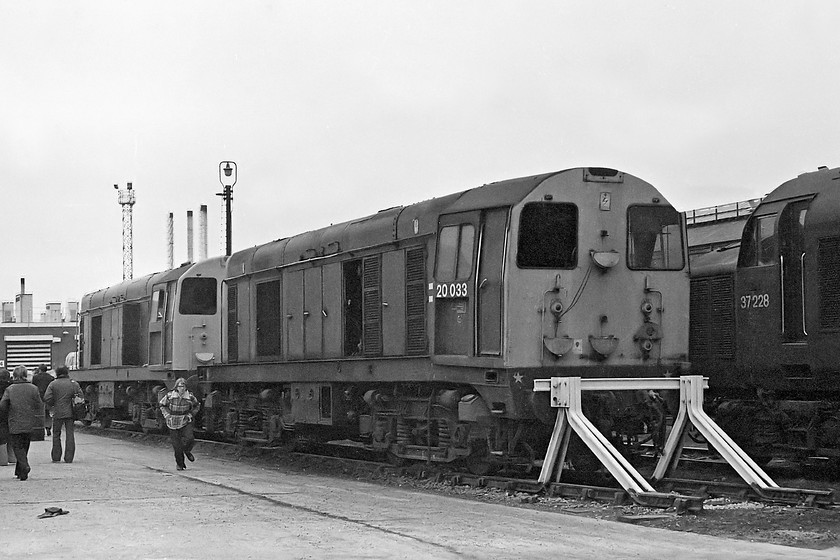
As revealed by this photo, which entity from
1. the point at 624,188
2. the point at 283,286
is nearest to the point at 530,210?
the point at 624,188

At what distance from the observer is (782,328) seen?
16078 millimetres

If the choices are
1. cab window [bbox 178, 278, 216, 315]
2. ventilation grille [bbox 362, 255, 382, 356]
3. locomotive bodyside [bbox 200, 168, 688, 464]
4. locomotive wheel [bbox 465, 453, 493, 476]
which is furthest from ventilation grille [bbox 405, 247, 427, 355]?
cab window [bbox 178, 278, 216, 315]

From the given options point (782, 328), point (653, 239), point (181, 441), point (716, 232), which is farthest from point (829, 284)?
point (181, 441)

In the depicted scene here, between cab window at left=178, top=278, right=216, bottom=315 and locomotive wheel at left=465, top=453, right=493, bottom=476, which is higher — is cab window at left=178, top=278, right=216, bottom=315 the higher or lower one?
the higher one

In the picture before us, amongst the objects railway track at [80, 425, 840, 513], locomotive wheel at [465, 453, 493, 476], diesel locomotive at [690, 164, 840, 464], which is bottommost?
railway track at [80, 425, 840, 513]

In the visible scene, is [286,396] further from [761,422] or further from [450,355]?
[761,422]

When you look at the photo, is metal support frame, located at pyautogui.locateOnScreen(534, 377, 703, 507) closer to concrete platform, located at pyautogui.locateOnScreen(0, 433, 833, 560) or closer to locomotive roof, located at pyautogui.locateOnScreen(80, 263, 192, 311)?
concrete platform, located at pyautogui.locateOnScreen(0, 433, 833, 560)

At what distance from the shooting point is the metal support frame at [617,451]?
12734 millimetres

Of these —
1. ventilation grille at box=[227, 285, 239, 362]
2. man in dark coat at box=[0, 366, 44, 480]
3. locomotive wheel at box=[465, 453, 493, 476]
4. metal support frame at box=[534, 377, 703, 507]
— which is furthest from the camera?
ventilation grille at box=[227, 285, 239, 362]

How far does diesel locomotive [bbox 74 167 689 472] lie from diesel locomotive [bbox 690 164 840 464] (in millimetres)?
1867

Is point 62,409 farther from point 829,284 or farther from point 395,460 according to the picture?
point 829,284

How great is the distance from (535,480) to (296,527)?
4.17 meters

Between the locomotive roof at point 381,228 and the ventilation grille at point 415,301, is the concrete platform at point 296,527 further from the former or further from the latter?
the locomotive roof at point 381,228

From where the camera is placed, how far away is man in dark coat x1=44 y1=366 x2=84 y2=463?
20031mm
